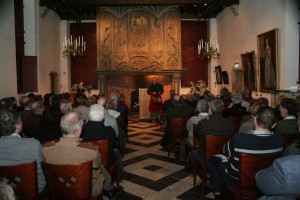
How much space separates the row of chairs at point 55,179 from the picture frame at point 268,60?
6.89m

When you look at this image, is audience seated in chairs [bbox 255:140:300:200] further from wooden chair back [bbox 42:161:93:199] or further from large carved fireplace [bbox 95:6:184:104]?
large carved fireplace [bbox 95:6:184:104]

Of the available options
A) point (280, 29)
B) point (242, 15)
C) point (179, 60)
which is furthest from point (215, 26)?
point (280, 29)

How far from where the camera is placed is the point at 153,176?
4863 mm

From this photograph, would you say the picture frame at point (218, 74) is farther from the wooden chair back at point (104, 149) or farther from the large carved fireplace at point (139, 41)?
the wooden chair back at point (104, 149)

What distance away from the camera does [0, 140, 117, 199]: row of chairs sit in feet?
7.69

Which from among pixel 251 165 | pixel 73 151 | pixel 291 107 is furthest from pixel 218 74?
pixel 73 151

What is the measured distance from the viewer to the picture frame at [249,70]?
31.9ft

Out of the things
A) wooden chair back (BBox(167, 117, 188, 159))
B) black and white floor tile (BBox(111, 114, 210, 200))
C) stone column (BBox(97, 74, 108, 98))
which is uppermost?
stone column (BBox(97, 74, 108, 98))

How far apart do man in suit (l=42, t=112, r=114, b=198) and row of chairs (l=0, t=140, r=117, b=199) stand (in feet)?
0.58

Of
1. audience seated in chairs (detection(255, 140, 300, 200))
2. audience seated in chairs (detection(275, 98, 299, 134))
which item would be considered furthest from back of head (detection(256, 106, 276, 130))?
audience seated in chairs (detection(275, 98, 299, 134))

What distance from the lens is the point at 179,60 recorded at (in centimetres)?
1445

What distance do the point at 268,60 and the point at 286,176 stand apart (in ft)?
24.1

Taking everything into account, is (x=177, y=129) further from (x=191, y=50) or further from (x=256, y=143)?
(x=191, y=50)

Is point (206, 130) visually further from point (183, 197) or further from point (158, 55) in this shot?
point (158, 55)
